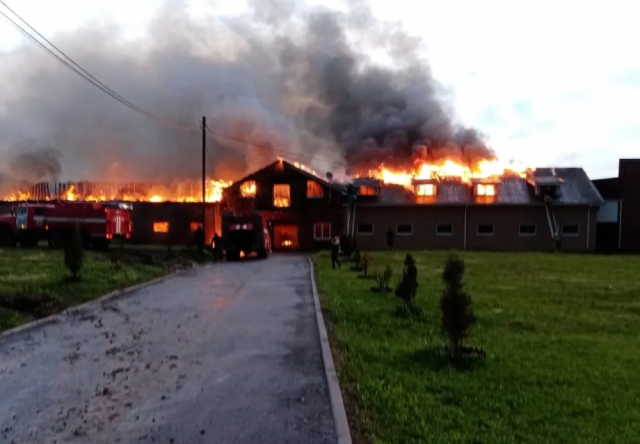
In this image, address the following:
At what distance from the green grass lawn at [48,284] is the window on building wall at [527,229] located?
96.5 ft

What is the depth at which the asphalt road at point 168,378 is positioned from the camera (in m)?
5.84

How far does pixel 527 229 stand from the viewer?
46.6m

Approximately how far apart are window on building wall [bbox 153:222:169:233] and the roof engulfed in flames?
2.30m

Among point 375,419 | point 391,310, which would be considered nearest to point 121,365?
point 375,419

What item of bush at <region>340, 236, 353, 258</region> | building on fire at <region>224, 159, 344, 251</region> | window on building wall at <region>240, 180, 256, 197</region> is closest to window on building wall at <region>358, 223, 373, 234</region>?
building on fire at <region>224, 159, 344, 251</region>

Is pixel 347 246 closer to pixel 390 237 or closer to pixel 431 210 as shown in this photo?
pixel 390 237

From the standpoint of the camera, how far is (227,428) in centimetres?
583

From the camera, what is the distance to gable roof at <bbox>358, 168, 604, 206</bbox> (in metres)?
46.8

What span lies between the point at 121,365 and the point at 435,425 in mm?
4447

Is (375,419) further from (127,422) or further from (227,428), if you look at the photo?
(127,422)

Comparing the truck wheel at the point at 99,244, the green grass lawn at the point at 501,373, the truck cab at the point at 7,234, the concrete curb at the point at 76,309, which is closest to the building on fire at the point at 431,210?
the truck wheel at the point at 99,244

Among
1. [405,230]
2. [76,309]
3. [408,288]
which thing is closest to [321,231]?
[405,230]

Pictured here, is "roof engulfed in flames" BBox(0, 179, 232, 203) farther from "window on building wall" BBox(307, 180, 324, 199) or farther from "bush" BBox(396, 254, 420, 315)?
"bush" BBox(396, 254, 420, 315)

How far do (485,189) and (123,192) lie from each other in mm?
28708
